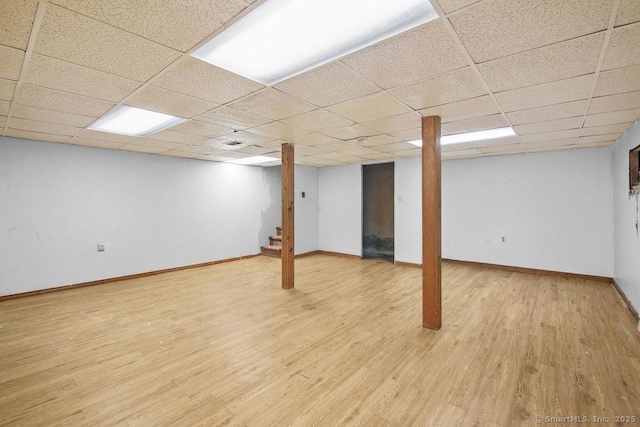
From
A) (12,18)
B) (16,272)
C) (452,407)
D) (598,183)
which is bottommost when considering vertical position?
(452,407)

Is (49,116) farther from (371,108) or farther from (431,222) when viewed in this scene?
(431,222)

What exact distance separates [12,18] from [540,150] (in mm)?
6993

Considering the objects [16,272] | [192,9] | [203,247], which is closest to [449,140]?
[192,9]

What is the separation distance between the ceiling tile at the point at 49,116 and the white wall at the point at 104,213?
1691 mm

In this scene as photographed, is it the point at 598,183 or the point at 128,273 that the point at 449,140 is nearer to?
the point at 598,183

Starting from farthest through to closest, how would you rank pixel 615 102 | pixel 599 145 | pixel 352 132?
pixel 599 145 < pixel 352 132 < pixel 615 102

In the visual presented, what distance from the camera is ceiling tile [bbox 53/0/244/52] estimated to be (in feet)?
4.71

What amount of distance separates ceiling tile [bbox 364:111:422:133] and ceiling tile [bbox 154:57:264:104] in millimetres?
1658

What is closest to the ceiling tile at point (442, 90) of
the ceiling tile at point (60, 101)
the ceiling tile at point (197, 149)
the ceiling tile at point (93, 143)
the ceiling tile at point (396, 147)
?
the ceiling tile at point (396, 147)

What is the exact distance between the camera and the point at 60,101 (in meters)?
2.79

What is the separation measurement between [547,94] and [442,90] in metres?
1.00

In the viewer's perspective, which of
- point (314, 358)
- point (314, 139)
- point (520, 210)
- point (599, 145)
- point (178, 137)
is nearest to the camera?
point (314, 358)

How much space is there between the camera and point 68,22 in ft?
5.21

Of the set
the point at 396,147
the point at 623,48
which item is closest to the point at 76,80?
the point at 623,48
